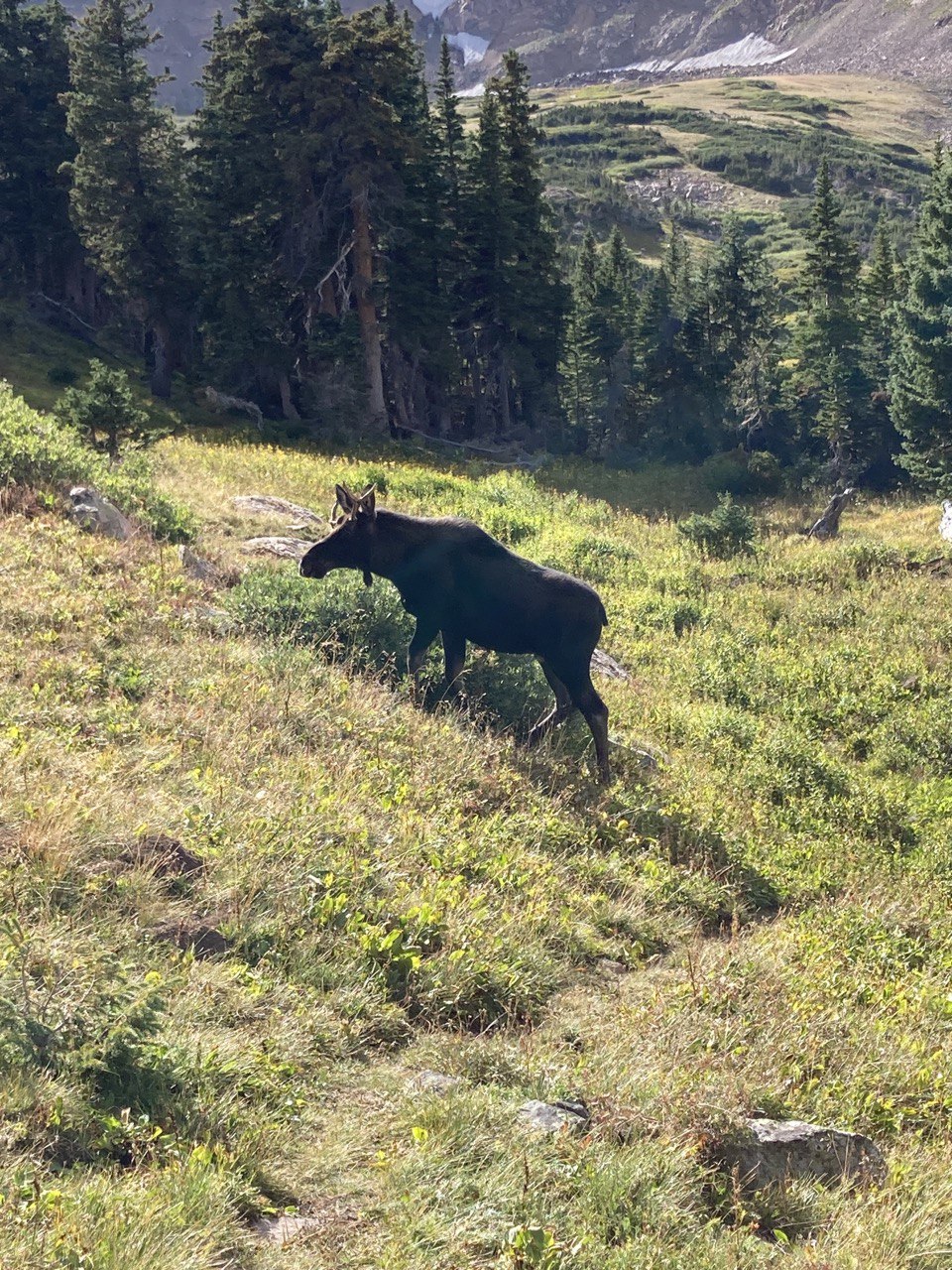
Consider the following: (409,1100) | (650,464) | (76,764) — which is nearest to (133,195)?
(650,464)

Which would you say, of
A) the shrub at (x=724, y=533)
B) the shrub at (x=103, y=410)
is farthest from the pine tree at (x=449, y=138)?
the shrub at (x=103, y=410)

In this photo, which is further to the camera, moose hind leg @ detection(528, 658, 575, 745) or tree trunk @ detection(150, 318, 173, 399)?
tree trunk @ detection(150, 318, 173, 399)

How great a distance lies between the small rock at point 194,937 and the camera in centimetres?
517

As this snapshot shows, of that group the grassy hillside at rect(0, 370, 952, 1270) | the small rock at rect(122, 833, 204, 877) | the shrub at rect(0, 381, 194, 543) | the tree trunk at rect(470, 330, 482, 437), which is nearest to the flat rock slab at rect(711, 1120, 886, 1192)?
the grassy hillside at rect(0, 370, 952, 1270)

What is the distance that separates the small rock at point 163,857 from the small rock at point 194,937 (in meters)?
0.35

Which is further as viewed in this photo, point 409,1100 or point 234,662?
point 234,662

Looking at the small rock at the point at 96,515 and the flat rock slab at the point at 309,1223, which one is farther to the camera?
the small rock at the point at 96,515

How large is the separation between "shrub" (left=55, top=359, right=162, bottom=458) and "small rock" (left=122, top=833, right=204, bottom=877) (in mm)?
17205

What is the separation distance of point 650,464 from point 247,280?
67.5 ft

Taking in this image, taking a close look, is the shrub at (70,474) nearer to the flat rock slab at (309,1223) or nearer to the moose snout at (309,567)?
the moose snout at (309,567)

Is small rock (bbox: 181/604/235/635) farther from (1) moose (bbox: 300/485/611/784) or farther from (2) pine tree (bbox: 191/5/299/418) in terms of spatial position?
(2) pine tree (bbox: 191/5/299/418)

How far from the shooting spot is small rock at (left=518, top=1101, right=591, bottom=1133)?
4465 mm

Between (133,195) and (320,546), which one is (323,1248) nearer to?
(320,546)

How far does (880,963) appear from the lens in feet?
25.0
